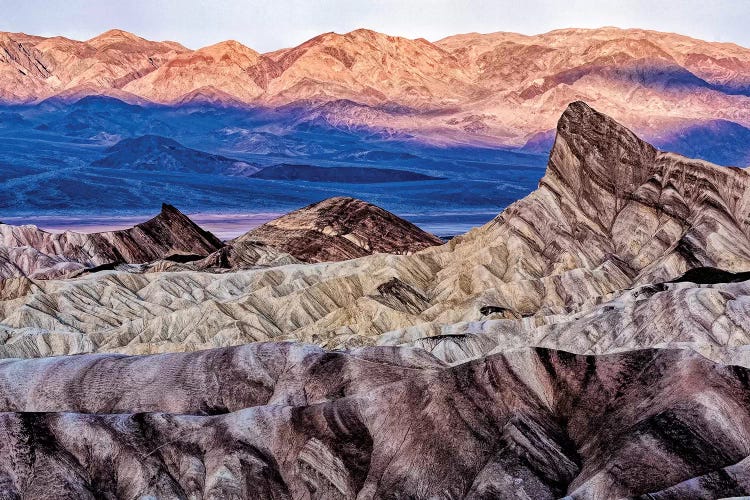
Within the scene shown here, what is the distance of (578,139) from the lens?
120 meters

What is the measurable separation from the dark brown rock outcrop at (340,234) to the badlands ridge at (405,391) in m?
42.0

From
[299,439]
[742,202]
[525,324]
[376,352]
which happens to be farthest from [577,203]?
[299,439]

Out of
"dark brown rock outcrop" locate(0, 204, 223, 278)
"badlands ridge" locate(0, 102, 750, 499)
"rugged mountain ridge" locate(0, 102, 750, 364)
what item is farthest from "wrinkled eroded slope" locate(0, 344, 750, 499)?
"dark brown rock outcrop" locate(0, 204, 223, 278)

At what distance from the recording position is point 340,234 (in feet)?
497

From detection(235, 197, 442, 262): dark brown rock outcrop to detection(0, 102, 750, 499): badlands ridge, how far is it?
4199 cm

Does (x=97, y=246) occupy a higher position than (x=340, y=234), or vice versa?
(x=340, y=234)

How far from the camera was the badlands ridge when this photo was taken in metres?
48.4

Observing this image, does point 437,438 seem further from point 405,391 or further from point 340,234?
point 340,234

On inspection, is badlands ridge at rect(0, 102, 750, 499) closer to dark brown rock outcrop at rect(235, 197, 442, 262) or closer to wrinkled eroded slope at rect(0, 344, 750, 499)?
wrinkled eroded slope at rect(0, 344, 750, 499)

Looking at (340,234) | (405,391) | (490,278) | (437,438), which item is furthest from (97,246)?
(437,438)

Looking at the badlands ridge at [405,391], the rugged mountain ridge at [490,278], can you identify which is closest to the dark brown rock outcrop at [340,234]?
the rugged mountain ridge at [490,278]

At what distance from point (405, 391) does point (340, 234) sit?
98189mm

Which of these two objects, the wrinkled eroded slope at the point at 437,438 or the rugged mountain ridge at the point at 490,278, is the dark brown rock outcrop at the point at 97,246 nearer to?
the rugged mountain ridge at the point at 490,278

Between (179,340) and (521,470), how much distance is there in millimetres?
48749
